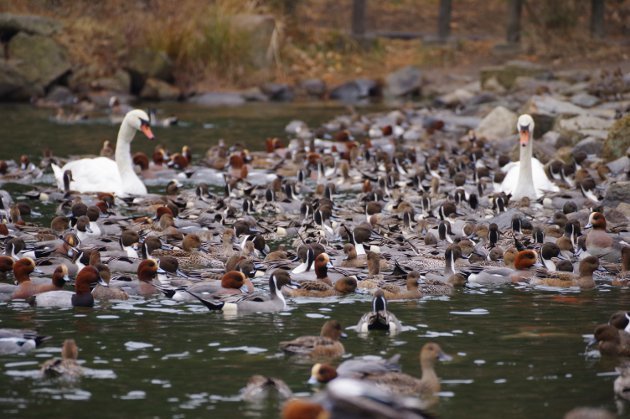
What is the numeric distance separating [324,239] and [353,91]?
2882 centimetres

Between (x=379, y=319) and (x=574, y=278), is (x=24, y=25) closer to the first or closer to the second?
(x=574, y=278)

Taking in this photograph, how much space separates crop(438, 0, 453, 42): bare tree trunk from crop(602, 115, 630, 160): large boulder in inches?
1023

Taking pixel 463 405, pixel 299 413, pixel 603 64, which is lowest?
pixel 463 405

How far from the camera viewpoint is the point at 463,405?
32.9 feet

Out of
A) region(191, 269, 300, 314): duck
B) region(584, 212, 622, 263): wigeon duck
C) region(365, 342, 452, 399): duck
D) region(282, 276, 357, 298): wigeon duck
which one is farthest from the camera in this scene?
region(584, 212, 622, 263): wigeon duck

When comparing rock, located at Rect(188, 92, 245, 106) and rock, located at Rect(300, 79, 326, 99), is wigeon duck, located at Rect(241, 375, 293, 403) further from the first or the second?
rock, located at Rect(300, 79, 326, 99)

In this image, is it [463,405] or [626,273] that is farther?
[626,273]

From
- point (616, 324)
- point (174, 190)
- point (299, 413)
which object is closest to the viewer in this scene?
point (299, 413)

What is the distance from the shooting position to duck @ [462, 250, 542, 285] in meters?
15.6

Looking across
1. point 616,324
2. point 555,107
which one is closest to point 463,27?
point 555,107

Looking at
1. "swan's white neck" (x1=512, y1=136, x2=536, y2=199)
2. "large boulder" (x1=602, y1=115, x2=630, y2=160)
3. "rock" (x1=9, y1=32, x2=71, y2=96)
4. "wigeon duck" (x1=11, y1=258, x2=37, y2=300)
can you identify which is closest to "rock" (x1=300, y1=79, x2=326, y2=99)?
"rock" (x1=9, y1=32, x2=71, y2=96)

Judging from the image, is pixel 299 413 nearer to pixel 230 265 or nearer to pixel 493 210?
pixel 230 265

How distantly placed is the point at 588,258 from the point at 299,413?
29.7 ft

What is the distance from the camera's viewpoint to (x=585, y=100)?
36.1 m
